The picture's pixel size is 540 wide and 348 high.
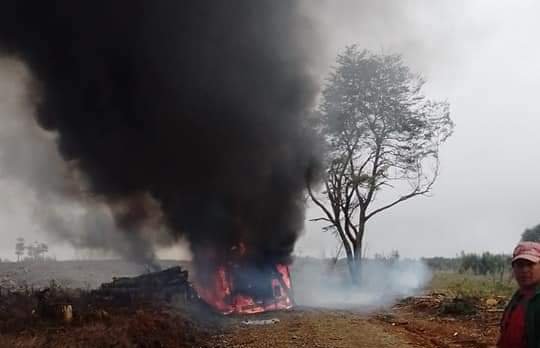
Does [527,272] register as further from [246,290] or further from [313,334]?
[246,290]

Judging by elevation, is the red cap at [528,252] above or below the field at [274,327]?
above

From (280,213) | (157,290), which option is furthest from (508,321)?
(280,213)

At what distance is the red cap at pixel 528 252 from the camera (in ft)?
A: 11.6

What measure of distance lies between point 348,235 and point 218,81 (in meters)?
9.46

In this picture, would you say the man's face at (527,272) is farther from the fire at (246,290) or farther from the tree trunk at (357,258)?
the tree trunk at (357,258)

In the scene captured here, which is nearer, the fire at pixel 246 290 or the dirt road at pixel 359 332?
the dirt road at pixel 359 332

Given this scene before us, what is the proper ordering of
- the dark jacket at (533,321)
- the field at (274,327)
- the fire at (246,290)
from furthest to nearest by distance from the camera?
the fire at (246,290), the field at (274,327), the dark jacket at (533,321)

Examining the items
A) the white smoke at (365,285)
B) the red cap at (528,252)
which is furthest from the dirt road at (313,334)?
the red cap at (528,252)

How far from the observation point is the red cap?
11.6ft

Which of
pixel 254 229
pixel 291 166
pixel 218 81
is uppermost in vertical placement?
pixel 218 81

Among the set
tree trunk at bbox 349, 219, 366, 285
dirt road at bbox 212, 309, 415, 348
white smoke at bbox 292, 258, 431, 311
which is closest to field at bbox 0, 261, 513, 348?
dirt road at bbox 212, 309, 415, 348

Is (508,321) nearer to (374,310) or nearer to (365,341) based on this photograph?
(365,341)

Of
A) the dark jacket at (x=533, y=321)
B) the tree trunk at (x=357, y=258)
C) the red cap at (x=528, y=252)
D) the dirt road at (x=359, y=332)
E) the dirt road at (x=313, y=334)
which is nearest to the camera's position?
the dark jacket at (x=533, y=321)

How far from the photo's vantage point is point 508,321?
359cm
